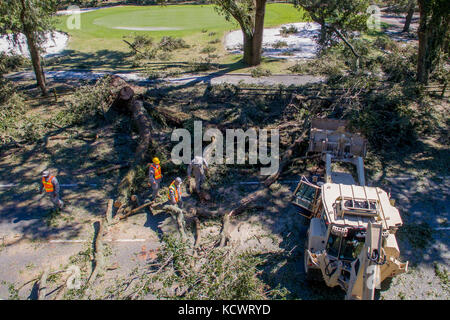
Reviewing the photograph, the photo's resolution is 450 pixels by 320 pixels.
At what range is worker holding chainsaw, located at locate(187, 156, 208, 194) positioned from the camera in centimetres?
1157

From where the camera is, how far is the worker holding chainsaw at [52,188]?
1073cm

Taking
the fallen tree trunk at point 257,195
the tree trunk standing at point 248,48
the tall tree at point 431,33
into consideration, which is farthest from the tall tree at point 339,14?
the fallen tree trunk at point 257,195

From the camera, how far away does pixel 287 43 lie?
1257 inches

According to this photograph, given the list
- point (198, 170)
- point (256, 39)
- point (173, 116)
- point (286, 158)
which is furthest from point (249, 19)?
point (198, 170)

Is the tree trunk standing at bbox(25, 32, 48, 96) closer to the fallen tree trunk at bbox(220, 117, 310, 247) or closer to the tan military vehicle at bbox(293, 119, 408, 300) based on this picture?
the fallen tree trunk at bbox(220, 117, 310, 247)

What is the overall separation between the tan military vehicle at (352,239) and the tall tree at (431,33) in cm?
1237

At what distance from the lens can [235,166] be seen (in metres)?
13.3

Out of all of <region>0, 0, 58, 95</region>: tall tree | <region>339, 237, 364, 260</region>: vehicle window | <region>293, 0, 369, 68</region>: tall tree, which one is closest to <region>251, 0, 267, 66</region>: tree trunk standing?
<region>293, 0, 369, 68</region>: tall tree

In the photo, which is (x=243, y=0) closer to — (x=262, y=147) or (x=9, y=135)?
(x=262, y=147)

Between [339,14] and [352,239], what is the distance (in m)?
15.4

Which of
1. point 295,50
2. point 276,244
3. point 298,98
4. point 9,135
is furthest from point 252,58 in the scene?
point 276,244

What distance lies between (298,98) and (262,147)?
3.62 meters

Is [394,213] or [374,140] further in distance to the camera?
[374,140]

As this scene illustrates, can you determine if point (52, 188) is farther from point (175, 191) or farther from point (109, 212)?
point (175, 191)
